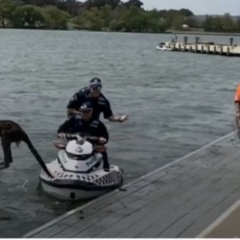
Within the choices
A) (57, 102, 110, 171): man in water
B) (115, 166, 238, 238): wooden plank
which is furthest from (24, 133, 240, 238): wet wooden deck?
(57, 102, 110, 171): man in water

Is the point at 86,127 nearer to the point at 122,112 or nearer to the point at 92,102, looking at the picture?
the point at 92,102

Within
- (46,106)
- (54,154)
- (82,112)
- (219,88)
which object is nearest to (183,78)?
(219,88)

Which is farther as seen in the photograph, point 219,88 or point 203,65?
point 203,65

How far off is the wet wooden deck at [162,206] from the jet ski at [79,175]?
704mm

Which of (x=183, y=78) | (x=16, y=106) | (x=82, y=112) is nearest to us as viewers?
(x=82, y=112)

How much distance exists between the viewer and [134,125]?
→ 24.2m

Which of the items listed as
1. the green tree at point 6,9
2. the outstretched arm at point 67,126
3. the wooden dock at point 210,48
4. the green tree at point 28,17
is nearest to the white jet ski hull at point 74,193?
the outstretched arm at point 67,126

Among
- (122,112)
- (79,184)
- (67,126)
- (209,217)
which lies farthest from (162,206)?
(122,112)

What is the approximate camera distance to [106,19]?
193250 millimetres

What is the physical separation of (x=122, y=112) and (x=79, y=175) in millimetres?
16815

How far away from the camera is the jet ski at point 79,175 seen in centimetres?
1193

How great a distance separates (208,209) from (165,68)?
52476mm

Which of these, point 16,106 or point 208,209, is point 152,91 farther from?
point 208,209

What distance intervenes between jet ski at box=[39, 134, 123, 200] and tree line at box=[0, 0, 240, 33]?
161163 millimetres
